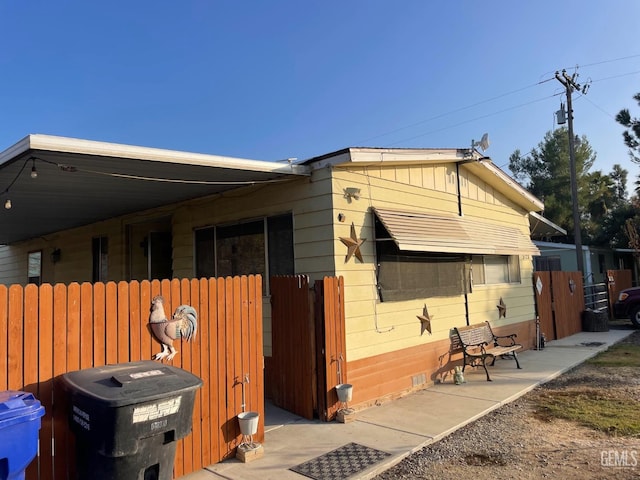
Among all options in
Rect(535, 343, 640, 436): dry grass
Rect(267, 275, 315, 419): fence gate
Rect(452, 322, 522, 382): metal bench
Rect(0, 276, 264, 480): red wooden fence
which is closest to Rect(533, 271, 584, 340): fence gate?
Rect(535, 343, 640, 436): dry grass

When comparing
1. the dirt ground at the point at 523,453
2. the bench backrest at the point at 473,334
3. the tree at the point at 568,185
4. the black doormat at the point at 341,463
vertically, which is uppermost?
the tree at the point at 568,185

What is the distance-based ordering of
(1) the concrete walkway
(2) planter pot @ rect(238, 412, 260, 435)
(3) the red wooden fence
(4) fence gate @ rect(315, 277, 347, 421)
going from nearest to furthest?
(3) the red wooden fence → (1) the concrete walkway → (2) planter pot @ rect(238, 412, 260, 435) → (4) fence gate @ rect(315, 277, 347, 421)

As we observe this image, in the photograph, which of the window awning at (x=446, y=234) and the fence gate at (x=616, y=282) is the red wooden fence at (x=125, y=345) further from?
the fence gate at (x=616, y=282)

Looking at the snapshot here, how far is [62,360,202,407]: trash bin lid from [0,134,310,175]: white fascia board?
1.87 metres

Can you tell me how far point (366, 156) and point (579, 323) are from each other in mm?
10635

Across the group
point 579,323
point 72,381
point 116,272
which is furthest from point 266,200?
point 579,323

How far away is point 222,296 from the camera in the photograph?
14.0 feet

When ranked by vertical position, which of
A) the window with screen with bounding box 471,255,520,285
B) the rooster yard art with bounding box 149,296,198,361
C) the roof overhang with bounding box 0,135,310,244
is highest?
the roof overhang with bounding box 0,135,310,244

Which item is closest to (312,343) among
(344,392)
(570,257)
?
(344,392)

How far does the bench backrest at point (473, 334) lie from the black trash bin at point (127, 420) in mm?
5656

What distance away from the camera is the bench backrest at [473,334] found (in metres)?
7.77

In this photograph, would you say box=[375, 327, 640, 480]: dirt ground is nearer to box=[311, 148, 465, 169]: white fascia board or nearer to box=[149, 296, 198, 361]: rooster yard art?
box=[149, 296, 198, 361]: rooster yard art

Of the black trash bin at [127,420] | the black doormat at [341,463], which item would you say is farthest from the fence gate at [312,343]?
the black trash bin at [127,420]

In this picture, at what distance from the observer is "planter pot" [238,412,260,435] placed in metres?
4.23
